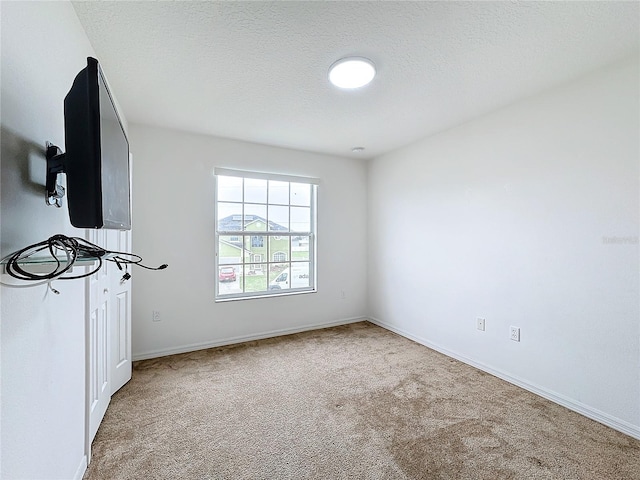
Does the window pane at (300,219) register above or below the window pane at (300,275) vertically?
above

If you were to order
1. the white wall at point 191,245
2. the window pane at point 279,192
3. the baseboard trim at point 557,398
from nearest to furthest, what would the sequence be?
Result: the baseboard trim at point 557,398 → the white wall at point 191,245 → the window pane at point 279,192

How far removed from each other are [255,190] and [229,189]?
1.04 ft

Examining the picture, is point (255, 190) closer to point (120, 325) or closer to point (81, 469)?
point (120, 325)

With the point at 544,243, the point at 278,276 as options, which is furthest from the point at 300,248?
the point at 544,243

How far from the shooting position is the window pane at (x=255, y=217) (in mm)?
3662

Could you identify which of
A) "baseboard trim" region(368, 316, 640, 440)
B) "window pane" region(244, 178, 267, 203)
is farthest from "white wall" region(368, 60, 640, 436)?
"window pane" region(244, 178, 267, 203)

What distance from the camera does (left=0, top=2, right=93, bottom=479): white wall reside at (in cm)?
94

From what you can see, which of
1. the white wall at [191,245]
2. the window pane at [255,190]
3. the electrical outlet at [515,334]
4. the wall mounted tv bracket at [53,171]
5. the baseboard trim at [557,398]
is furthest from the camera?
the window pane at [255,190]

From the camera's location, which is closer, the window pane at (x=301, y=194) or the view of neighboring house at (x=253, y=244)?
the view of neighboring house at (x=253, y=244)

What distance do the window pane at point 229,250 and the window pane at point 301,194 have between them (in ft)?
2.99

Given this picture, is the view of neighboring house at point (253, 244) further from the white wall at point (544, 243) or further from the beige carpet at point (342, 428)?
the white wall at point (544, 243)

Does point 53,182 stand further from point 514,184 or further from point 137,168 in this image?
point 514,184

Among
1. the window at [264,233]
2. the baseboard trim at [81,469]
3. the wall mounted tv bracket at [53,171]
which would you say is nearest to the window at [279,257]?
the window at [264,233]

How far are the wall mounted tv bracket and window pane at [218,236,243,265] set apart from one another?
2.29m
